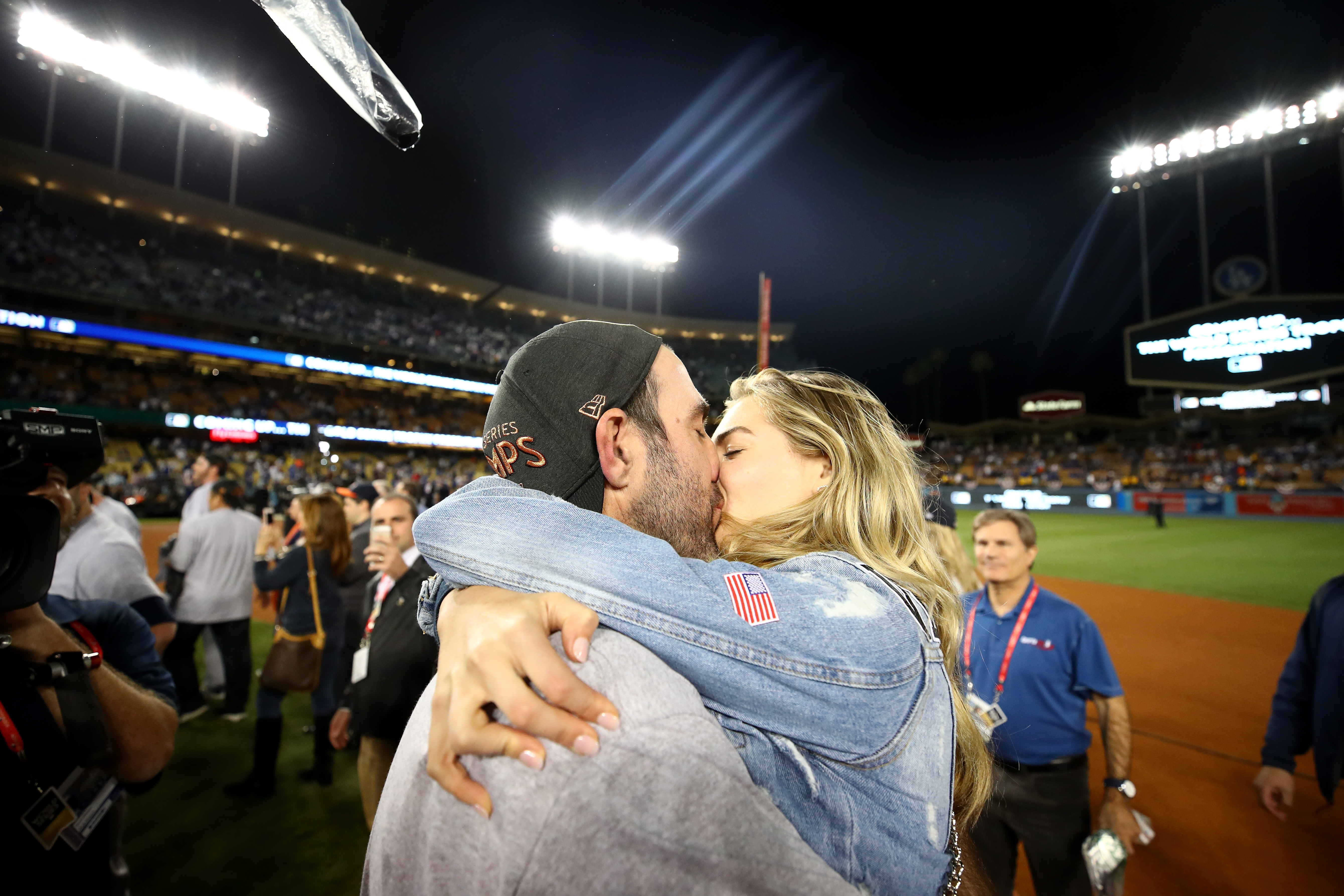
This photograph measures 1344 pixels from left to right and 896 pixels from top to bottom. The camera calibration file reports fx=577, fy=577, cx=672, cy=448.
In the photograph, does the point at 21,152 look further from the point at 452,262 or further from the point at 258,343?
the point at 452,262

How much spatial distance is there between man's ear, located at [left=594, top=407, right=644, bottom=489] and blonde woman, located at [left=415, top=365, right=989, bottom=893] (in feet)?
0.78

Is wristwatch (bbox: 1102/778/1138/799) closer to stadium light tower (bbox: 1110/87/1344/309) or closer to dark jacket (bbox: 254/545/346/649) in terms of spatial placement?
dark jacket (bbox: 254/545/346/649)

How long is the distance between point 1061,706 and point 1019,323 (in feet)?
183

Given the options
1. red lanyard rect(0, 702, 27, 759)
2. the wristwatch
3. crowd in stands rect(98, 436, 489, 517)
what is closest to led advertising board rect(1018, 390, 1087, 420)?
crowd in stands rect(98, 436, 489, 517)

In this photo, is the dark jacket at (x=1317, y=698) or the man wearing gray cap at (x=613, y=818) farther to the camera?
the dark jacket at (x=1317, y=698)

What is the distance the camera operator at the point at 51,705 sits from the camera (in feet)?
5.17

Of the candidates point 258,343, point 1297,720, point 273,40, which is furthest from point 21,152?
point 1297,720

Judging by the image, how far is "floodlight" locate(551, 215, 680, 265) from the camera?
25.6m

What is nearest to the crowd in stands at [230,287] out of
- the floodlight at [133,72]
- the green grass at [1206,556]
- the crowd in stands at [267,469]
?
Result: the crowd in stands at [267,469]

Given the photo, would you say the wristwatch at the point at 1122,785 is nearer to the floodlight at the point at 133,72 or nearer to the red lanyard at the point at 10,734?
the red lanyard at the point at 10,734

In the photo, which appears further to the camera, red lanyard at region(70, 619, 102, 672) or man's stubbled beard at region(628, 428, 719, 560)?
red lanyard at region(70, 619, 102, 672)

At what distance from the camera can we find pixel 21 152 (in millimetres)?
24828

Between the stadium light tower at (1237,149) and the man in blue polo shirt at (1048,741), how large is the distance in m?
38.2

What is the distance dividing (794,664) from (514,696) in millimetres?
433
